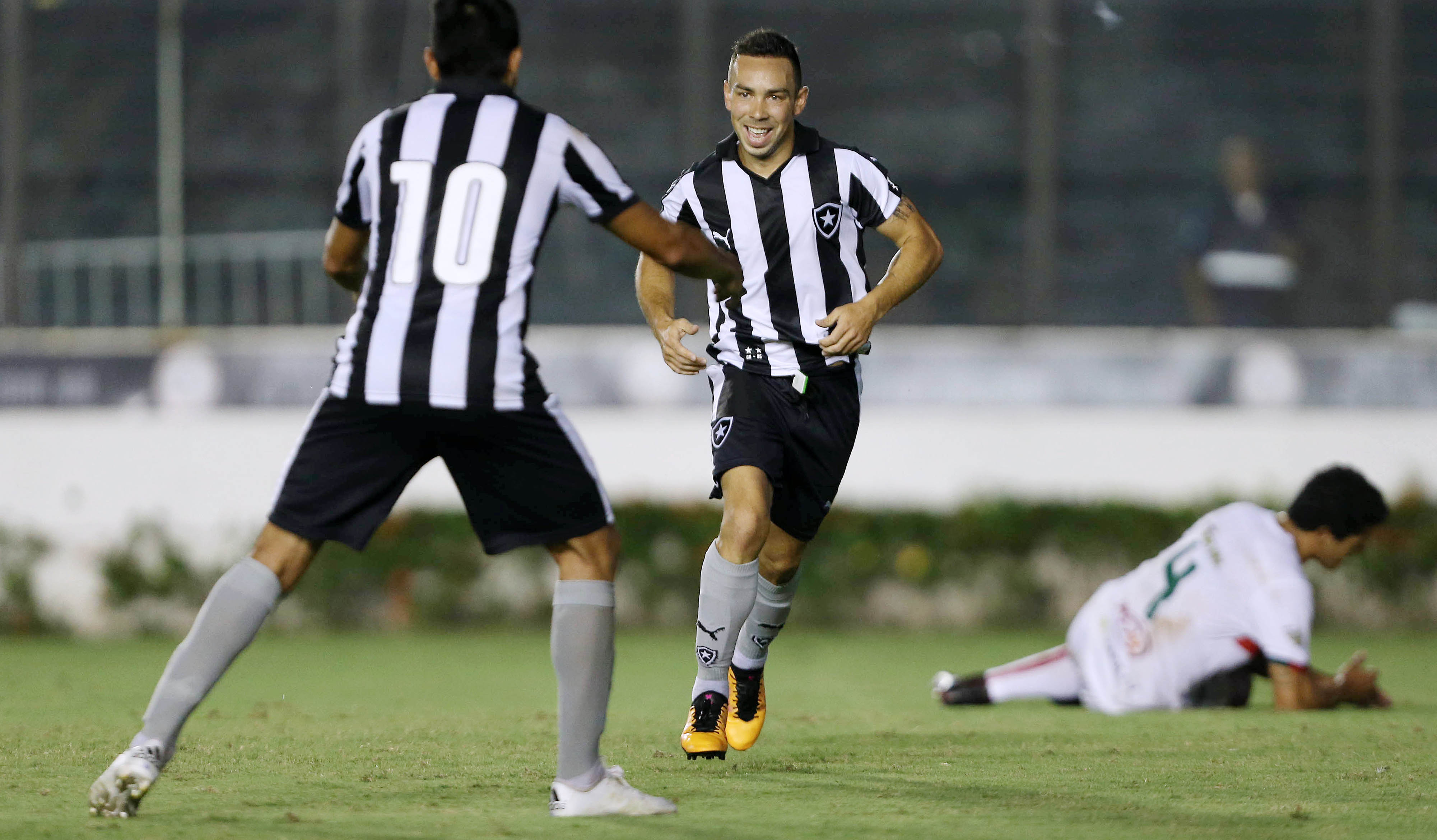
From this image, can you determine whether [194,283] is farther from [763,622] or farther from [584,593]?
[584,593]

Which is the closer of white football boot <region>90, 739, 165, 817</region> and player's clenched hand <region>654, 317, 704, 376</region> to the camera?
white football boot <region>90, 739, 165, 817</region>

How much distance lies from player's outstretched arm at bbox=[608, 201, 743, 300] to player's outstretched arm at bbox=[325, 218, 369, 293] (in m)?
0.67

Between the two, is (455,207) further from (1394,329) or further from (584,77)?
(1394,329)

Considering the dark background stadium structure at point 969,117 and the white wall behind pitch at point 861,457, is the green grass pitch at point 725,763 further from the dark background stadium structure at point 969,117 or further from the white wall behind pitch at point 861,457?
the dark background stadium structure at point 969,117

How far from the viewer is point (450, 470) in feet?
14.0

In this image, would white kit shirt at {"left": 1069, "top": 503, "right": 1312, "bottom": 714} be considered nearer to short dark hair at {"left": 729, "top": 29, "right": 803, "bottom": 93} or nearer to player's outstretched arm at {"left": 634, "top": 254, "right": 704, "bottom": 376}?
player's outstretched arm at {"left": 634, "top": 254, "right": 704, "bottom": 376}

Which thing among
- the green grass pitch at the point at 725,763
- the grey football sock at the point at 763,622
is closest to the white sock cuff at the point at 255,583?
the green grass pitch at the point at 725,763

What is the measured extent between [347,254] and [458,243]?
0.48 meters

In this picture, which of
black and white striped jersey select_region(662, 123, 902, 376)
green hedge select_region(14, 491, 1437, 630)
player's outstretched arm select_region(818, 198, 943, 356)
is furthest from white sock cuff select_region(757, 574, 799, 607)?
green hedge select_region(14, 491, 1437, 630)

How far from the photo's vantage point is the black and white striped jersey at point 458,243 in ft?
13.8

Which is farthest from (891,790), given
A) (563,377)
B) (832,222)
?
(563,377)

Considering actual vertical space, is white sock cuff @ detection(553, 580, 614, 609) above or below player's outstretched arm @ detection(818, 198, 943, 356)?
below

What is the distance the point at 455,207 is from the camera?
422 cm

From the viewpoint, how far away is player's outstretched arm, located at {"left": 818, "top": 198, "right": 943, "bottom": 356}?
5.43 m
